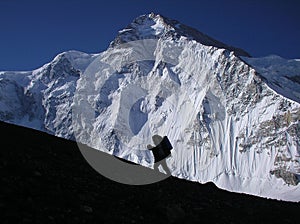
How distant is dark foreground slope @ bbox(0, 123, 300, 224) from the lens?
512 inches

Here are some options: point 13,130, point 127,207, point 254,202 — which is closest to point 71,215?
point 127,207

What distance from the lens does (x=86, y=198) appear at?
15008 millimetres

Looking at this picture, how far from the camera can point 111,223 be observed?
13375mm

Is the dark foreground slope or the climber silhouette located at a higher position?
the climber silhouette

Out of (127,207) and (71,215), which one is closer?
(71,215)

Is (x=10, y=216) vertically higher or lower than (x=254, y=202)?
lower

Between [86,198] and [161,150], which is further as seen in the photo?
[161,150]

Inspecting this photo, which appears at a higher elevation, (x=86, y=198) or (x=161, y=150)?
(x=161, y=150)

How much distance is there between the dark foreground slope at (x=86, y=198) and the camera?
42.6ft

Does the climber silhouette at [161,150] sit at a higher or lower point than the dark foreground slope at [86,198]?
higher

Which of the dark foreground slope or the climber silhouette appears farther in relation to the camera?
the climber silhouette

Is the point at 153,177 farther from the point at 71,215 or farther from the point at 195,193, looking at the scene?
the point at 71,215

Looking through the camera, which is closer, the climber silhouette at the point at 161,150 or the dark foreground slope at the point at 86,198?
the dark foreground slope at the point at 86,198

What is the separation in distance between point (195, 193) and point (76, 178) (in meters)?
6.28
